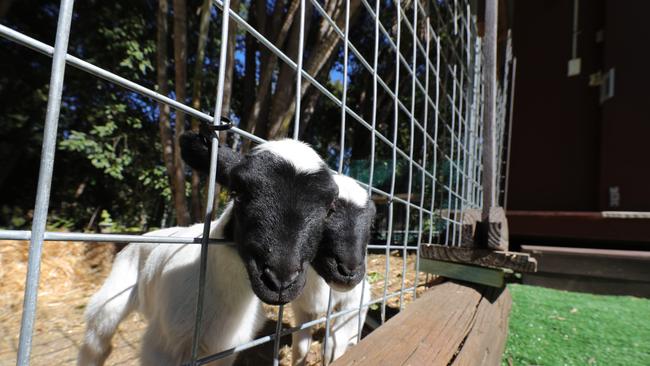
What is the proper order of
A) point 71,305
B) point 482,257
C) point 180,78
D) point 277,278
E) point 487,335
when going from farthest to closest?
point 71,305
point 180,78
point 482,257
point 487,335
point 277,278

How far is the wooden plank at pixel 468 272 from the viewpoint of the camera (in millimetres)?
2611

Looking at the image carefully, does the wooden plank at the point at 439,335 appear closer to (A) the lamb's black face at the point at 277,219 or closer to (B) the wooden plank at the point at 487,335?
(B) the wooden plank at the point at 487,335

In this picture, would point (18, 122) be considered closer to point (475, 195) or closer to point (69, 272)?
point (69, 272)

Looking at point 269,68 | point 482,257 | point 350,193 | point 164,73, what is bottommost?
point 482,257

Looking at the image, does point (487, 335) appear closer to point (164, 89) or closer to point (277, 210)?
point (277, 210)

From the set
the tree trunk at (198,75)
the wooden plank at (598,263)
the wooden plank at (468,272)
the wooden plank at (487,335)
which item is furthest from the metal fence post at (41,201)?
the wooden plank at (598,263)

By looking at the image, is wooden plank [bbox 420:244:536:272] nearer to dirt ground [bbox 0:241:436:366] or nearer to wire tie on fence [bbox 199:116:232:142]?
dirt ground [bbox 0:241:436:366]

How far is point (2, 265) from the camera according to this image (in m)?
4.57

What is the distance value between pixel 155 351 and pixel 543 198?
5.93m

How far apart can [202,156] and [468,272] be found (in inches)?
90.1

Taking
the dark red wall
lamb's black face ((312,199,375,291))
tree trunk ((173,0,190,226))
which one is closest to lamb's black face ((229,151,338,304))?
lamb's black face ((312,199,375,291))

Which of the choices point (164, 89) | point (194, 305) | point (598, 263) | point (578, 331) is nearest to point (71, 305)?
point (164, 89)

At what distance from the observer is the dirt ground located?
2947 mm

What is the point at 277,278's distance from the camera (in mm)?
922
